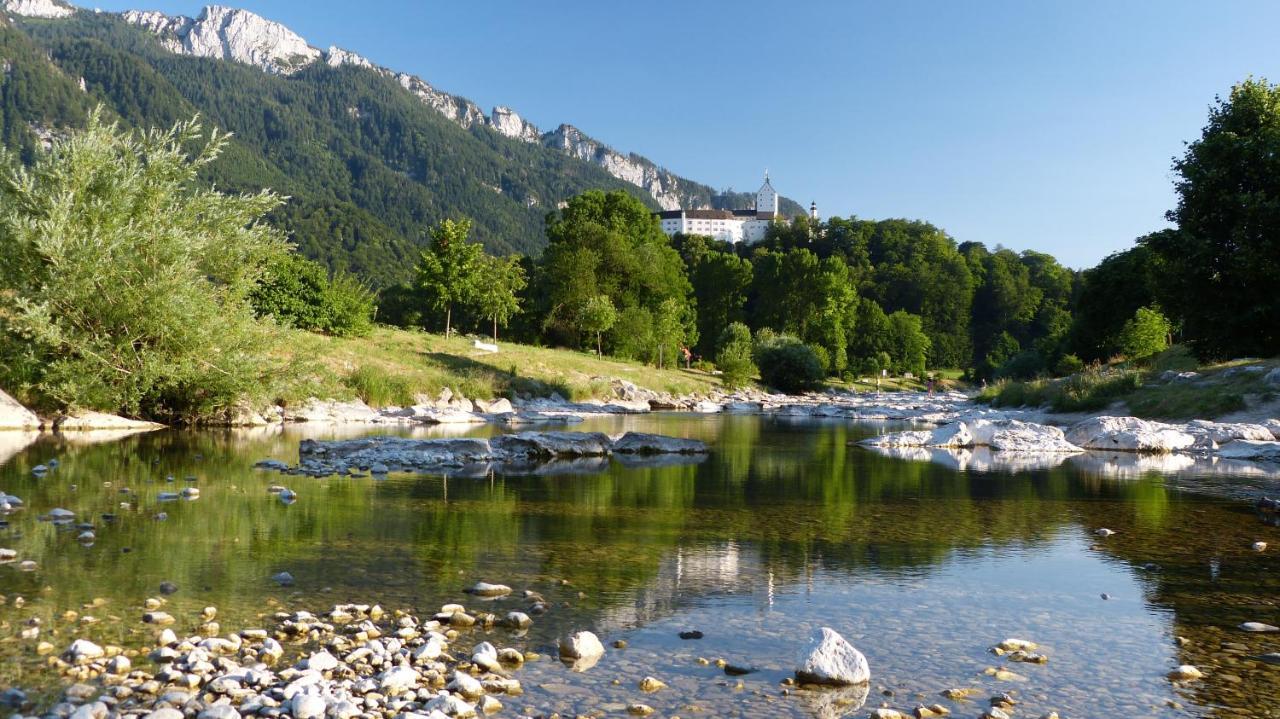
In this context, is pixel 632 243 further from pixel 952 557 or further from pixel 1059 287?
pixel 1059 287

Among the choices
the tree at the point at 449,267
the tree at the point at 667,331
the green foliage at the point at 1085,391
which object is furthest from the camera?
the tree at the point at 667,331

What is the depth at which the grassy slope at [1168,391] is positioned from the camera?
2800 centimetres

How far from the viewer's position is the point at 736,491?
1503 centimetres

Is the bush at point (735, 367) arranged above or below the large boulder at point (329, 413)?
above

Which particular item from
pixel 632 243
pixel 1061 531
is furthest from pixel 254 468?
pixel 632 243

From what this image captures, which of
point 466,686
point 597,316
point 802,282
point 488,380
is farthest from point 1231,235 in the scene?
point 802,282

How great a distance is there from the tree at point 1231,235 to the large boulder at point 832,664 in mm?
29976

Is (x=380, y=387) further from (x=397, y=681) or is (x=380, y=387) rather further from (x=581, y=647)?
(x=397, y=681)

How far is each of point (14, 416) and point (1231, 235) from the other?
1512 inches

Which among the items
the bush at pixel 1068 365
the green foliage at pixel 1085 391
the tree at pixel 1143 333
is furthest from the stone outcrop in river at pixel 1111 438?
the bush at pixel 1068 365

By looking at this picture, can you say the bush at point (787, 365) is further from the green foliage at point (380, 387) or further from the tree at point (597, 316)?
the green foliage at point (380, 387)

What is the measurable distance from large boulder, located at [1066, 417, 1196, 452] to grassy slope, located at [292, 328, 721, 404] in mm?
23822

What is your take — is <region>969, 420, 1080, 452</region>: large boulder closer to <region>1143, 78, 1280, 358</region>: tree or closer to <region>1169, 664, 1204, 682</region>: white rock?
<region>1143, 78, 1280, 358</region>: tree

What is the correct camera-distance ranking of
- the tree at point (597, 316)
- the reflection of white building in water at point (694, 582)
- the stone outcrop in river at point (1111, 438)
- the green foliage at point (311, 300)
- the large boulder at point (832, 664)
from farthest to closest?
the tree at point (597, 316) < the green foliage at point (311, 300) < the stone outcrop in river at point (1111, 438) < the reflection of white building in water at point (694, 582) < the large boulder at point (832, 664)
